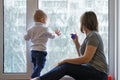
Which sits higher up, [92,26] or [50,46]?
[92,26]

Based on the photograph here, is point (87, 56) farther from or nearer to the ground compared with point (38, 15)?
nearer to the ground

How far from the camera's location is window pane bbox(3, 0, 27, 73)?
263 centimetres

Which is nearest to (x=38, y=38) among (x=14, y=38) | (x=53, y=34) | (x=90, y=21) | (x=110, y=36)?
(x=53, y=34)

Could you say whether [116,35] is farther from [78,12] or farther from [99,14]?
[78,12]

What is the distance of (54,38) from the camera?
2584 mm

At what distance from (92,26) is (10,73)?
1116 mm

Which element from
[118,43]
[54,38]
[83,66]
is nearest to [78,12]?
[54,38]

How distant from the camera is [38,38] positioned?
246 cm

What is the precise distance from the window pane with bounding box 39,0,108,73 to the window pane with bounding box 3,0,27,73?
26cm

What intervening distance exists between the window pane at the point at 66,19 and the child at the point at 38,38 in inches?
6.5

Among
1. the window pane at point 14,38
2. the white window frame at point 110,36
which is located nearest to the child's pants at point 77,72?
the white window frame at point 110,36

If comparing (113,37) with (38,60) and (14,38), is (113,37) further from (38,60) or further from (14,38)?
(14,38)

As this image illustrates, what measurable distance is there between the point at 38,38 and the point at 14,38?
341mm

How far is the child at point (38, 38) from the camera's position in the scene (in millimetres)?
2469
